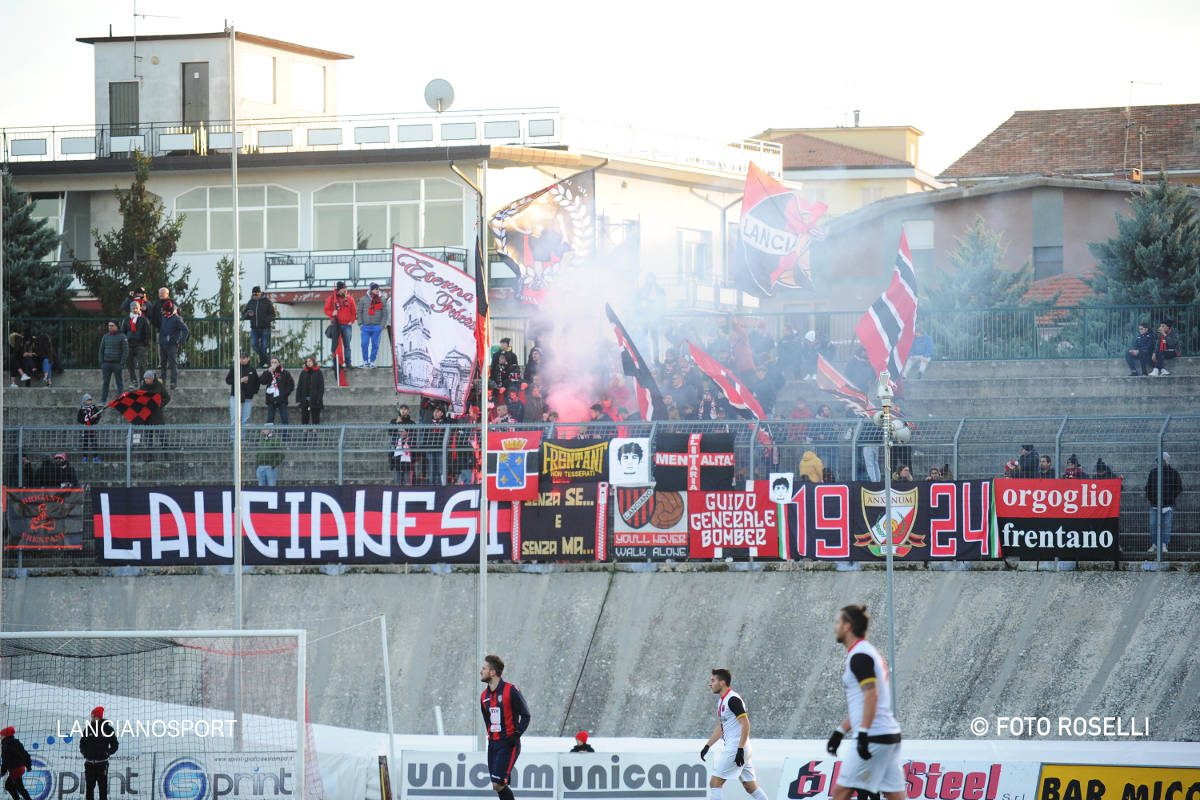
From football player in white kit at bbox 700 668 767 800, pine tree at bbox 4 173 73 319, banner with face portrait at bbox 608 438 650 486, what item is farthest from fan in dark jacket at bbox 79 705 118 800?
pine tree at bbox 4 173 73 319

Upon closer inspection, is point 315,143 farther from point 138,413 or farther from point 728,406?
point 728,406

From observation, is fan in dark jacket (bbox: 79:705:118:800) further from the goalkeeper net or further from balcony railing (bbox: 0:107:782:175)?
balcony railing (bbox: 0:107:782:175)

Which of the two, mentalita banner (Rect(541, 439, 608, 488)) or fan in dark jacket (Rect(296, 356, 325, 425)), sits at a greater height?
fan in dark jacket (Rect(296, 356, 325, 425))

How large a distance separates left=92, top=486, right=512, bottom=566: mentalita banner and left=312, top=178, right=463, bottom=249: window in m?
20.6

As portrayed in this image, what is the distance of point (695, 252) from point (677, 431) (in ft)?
84.1

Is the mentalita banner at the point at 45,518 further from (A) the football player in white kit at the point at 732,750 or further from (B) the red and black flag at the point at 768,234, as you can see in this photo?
(A) the football player in white kit at the point at 732,750

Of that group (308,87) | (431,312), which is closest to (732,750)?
(431,312)

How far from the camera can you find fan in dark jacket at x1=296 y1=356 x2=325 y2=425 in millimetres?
26453

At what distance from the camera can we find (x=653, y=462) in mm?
22578

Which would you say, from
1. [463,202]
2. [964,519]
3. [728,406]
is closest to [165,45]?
[463,202]

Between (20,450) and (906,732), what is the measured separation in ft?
46.3
